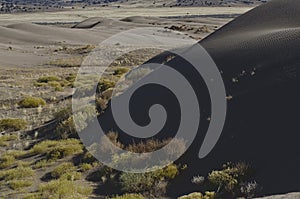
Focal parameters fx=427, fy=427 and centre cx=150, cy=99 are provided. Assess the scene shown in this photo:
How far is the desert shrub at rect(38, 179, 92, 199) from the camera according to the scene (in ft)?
38.0

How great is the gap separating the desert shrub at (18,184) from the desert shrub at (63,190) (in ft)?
2.20

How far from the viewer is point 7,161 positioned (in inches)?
612

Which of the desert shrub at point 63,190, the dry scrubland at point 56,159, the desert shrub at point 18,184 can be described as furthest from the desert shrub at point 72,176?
Answer: the desert shrub at point 18,184

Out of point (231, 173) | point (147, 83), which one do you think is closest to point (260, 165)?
point (231, 173)

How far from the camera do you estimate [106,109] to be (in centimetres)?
2025

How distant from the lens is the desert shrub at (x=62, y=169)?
13.7 meters

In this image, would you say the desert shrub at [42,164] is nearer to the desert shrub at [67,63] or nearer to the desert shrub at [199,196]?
the desert shrub at [199,196]

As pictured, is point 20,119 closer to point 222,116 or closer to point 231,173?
point 222,116

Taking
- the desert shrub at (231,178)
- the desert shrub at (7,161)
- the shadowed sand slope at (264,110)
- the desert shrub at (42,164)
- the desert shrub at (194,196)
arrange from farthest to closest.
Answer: the desert shrub at (7,161) → the desert shrub at (42,164) → the shadowed sand slope at (264,110) → the desert shrub at (231,178) → the desert shrub at (194,196)

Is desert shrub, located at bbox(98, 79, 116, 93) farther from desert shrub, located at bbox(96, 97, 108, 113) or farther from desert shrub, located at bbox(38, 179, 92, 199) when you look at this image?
desert shrub, located at bbox(38, 179, 92, 199)

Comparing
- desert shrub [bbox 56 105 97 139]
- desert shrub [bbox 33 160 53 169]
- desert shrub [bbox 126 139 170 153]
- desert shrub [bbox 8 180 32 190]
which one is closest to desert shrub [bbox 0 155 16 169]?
desert shrub [bbox 33 160 53 169]

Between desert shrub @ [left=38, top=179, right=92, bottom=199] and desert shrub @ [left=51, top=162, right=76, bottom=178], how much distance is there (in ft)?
3.48

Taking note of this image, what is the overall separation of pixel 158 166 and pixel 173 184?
0.99 meters

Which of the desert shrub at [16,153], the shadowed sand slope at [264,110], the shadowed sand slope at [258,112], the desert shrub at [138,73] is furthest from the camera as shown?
the desert shrub at [138,73]
